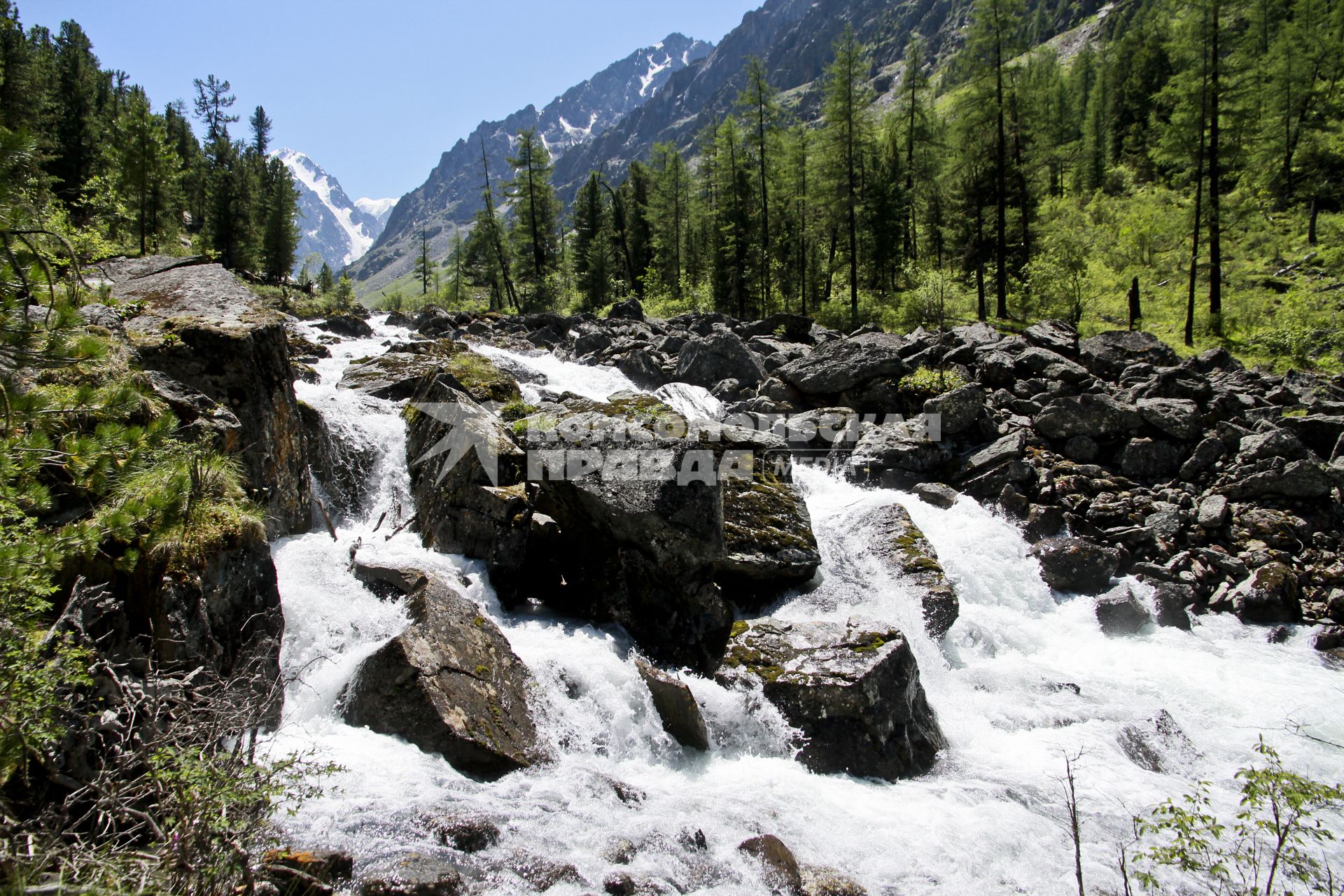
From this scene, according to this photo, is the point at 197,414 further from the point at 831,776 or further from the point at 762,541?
the point at 831,776

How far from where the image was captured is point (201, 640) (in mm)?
5770

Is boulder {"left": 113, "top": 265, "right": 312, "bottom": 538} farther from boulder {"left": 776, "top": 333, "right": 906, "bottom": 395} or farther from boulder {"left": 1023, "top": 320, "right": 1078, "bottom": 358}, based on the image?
boulder {"left": 1023, "top": 320, "right": 1078, "bottom": 358}

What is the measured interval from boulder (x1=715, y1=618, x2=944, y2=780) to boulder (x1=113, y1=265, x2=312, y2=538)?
22.4 feet

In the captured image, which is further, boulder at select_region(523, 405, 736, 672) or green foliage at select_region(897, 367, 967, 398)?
green foliage at select_region(897, 367, 967, 398)

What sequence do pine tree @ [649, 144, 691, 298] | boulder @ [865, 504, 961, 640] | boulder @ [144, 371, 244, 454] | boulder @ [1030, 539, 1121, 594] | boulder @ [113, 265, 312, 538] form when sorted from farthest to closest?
pine tree @ [649, 144, 691, 298], boulder @ [1030, 539, 1121, 594], boulder @ [865, 504, 961, 640], boulder @ [113, 265, 312, 538], boulder @ [144, 371, 244, 454]

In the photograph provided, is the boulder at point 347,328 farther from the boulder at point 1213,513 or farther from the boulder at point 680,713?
the boulder at point 1213,513

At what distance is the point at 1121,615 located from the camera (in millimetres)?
10977

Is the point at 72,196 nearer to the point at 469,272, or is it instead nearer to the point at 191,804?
the point at 469,272

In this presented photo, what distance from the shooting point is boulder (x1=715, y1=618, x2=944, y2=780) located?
7.28 meters

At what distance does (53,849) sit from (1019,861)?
718cm

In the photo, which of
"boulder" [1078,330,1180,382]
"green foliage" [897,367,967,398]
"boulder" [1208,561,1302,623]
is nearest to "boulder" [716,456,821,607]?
"boulder" [1208,561,1302,623]

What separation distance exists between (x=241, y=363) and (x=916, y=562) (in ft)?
34.7

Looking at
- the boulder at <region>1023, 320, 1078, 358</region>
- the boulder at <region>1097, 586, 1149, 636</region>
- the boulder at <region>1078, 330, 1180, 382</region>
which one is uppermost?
the boulder at <region>1023, 320, 1078, 358</region>

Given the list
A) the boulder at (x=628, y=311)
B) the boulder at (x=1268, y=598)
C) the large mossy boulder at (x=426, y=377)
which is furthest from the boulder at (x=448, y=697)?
the boulder at (x=628, y=311)
